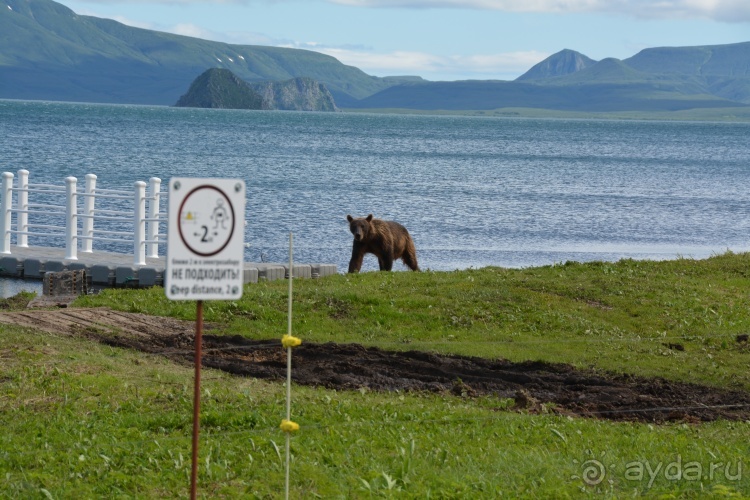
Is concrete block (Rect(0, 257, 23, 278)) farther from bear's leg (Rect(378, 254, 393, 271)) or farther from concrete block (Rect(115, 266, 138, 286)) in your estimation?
bear's leg (Rect(378, 254, 393, 271))

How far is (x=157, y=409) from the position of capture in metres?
10.3

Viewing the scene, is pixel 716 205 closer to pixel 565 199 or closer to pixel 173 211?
pixel 565 199

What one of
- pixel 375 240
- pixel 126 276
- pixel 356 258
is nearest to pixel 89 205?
pixel 126 276

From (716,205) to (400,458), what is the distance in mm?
55645

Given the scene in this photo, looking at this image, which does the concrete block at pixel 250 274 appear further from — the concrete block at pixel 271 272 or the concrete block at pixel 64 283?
the concrete block at pixel 64 283

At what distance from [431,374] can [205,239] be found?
23.8ft

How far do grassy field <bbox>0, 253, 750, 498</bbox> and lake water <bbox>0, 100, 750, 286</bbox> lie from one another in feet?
27.6

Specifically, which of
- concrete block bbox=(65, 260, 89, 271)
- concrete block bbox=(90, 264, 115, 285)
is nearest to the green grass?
concrete block bbox=(90, 264, 115, 285)

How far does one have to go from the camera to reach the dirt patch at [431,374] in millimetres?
12000

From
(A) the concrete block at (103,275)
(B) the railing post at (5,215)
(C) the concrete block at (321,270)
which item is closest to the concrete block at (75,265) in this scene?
(A) the concrete block at (103,275)

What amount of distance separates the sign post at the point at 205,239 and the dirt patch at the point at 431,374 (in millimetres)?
5895

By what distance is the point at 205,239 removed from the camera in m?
6.27

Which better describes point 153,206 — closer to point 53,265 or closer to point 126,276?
point 53,265

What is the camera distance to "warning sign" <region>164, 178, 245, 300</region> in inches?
243
